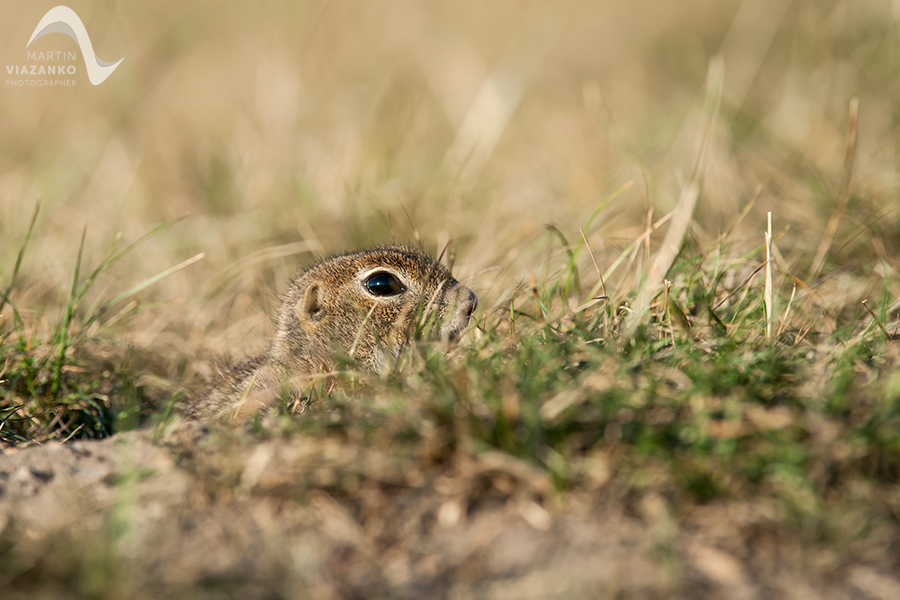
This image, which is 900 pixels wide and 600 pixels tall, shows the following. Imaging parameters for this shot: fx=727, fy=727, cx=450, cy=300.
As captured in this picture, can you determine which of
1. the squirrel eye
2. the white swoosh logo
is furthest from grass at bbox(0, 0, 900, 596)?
the squirrel eye

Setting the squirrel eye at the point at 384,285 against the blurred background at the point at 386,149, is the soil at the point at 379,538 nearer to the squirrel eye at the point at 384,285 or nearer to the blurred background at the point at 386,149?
the squirrel eye at the point at 384,285

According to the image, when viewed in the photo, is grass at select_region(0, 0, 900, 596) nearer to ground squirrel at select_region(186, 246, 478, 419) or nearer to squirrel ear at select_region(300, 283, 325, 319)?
ground squirrel at select_region(186, 246, 478, 419)

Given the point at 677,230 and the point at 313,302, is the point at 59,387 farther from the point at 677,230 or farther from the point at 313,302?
the point at 677,230

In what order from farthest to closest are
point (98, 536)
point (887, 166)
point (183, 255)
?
1. point (183, 255)
2. point (887, 166)
3. point (98, 536)

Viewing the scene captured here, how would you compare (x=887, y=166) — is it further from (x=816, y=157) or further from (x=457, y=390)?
(x=457, y=390)

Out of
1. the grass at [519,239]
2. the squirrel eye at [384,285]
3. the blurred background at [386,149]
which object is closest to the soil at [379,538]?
the grass at [519,239]

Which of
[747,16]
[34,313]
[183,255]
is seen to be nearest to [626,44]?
[747,16]

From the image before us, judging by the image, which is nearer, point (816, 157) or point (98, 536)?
point (98, 536)
